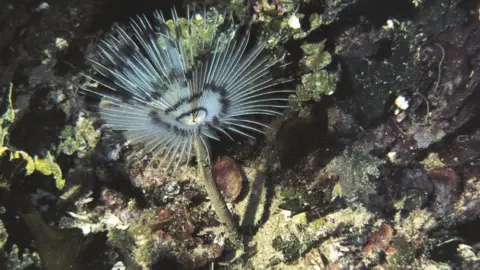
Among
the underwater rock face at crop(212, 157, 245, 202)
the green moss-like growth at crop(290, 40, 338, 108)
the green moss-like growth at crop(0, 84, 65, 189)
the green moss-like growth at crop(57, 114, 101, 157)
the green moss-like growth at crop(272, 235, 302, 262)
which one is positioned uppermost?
the green moss-like growth at crop(290, 40, 338, 108)

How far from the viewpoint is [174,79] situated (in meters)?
3.53

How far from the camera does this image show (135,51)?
3641 millimetres

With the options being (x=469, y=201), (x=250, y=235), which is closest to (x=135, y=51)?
(x=250, y=235)

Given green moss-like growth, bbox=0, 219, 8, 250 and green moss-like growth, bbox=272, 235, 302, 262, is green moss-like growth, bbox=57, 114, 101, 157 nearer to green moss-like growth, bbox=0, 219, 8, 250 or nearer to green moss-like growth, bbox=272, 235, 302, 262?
green moss-like growth, bbox=0, 219, 8, 250

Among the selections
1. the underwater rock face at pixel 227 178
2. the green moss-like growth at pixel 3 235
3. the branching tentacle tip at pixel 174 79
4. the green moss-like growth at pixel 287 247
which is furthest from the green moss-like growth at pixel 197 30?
the green moss-like growth at pixel 3 235

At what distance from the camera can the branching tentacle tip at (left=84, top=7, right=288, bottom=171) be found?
140 inches

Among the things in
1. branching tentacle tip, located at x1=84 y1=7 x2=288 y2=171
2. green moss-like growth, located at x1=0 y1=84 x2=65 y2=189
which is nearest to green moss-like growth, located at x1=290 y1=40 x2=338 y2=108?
branching tentacle tip, located at x1=84 y1=7 x2=288 y2=171

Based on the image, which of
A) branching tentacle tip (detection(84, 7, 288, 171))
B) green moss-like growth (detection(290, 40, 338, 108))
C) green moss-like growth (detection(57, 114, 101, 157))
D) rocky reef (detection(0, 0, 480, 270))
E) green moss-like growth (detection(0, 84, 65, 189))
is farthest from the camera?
green moss-like growth (detection(290, 40, 338, 108))

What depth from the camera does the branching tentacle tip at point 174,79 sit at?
3566 mm

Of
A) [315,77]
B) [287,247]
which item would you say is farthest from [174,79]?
[287,247]

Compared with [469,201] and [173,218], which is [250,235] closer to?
[173,218]

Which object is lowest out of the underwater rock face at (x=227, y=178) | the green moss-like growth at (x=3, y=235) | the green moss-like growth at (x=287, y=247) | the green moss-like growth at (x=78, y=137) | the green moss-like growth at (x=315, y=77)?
the green moss-like growth at (x=287, y=247)

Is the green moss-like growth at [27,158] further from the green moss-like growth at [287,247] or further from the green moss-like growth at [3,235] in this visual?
the green moss-like growth at [287,247]

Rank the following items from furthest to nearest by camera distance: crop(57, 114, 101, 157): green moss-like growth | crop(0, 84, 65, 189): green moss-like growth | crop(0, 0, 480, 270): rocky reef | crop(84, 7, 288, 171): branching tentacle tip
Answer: crop(57, 114, 101, 157): green moss-like growth < crop(0, 0, 480, 270): rocky reef < crop(0, 84, 65, 189): green moss-like growth < crop(84, 7, 288, 171): branching tentacle tip
